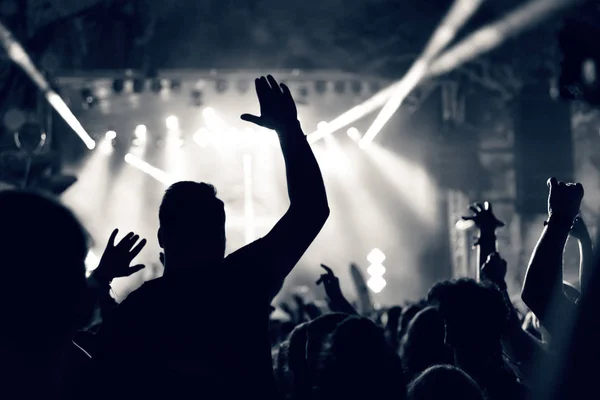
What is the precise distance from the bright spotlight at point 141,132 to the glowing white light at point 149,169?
48 cm

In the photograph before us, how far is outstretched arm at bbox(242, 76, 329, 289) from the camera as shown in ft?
5.88

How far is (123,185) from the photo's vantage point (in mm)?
13859

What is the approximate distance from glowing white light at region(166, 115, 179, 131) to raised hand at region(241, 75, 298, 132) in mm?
11488

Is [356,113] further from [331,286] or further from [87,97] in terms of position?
[331,286]

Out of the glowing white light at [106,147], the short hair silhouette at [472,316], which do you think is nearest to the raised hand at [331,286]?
the short hair silhouette at [472,316]

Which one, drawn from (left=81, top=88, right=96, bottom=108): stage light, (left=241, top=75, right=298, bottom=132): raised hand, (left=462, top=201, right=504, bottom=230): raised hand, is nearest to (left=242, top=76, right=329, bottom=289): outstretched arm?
(left=241, top=75, right=298, bottom=132): raised hand

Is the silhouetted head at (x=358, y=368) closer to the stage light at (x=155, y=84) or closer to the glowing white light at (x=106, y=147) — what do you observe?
the stage light at (x=155, y=84)

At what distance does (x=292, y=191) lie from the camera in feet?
5.99

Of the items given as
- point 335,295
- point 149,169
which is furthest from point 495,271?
point 149,169

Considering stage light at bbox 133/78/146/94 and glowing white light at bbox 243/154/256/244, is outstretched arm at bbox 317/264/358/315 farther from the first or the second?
glowing white light at bbox 243/154/256/244

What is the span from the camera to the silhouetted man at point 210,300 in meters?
1.73

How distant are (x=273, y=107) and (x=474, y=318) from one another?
1.00 m

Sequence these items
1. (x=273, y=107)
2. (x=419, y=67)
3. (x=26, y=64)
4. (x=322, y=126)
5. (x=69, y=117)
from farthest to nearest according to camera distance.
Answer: (x=322, y=126) < (x=69, y=117) < (x=419, y=67) < (x=26, y=64) < (x=273, y=107)

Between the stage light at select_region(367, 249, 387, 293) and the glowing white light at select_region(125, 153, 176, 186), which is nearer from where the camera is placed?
the glowing white light at select_region(125, 153, 176, 186)
